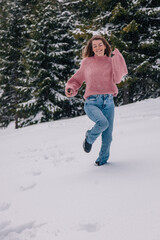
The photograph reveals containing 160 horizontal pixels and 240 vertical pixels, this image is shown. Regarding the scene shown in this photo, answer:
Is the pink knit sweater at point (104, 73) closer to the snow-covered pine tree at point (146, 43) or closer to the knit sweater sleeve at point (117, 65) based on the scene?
the knit sweater sleeve at point (117, 65)

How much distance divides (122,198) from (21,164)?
275cm

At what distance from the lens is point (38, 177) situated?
3.39 metres

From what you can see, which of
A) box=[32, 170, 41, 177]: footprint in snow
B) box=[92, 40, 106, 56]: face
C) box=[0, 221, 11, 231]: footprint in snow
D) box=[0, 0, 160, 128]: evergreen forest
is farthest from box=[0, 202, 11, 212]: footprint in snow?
box=[0, 0, 160, 128]: evergreen forest

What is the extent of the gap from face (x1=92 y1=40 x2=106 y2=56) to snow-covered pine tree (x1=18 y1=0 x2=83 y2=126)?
34.4 feet

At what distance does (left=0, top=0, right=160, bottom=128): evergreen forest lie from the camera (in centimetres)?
1120

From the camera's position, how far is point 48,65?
1448cm

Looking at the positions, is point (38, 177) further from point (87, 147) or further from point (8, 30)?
point (8, 30)

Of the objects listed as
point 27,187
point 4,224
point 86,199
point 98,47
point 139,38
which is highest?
point 139,38

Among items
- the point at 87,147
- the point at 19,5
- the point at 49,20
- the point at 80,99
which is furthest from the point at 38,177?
the point at 19,5

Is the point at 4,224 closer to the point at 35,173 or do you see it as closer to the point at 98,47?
the point at 35,173

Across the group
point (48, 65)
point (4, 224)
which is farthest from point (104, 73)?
point (48, 65)

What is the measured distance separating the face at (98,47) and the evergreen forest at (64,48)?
7.97 metres

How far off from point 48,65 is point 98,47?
38.8 feet

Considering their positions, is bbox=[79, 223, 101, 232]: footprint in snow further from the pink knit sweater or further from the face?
the face
